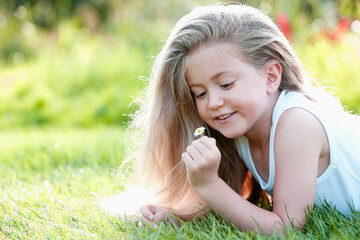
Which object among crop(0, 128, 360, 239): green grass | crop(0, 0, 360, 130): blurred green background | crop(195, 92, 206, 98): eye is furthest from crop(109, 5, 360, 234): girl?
crop(0, 0, 360, 130): blurred green background

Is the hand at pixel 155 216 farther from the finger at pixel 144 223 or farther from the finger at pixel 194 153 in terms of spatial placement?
the finger at pixel 194 153

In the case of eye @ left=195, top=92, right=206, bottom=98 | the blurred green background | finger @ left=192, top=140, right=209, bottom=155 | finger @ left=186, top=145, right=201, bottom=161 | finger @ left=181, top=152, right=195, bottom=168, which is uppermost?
eye @ left=195, top=92, right=206, bottom=98

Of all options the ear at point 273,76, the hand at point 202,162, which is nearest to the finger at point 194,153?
the hand at point 202,162

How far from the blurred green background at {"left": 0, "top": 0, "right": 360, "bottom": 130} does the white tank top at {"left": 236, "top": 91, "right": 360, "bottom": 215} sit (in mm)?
2100

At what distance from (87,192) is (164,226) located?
873mm

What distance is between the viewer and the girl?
2.10m

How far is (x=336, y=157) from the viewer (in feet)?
7.30

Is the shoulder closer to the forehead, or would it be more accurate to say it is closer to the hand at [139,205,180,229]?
the forehead

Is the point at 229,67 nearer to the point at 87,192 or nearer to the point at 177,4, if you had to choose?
the point at 87,192

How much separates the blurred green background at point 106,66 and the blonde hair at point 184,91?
1.64m

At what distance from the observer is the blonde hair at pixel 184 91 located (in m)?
2.26

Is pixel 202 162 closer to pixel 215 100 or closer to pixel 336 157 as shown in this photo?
pixel 215 100

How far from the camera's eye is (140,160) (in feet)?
8.86

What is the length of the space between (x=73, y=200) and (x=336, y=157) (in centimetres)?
138
